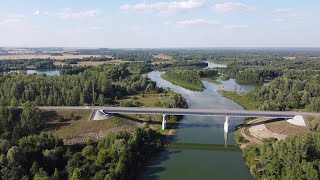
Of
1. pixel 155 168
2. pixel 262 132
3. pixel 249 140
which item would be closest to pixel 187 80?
pixel 262 132

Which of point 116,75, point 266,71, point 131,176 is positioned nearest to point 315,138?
point 131,176

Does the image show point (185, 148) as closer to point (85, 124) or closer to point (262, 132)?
point (262, 132)

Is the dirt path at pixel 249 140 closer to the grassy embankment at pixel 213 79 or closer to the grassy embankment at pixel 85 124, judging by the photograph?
the grassy embankment at pixel 85 124

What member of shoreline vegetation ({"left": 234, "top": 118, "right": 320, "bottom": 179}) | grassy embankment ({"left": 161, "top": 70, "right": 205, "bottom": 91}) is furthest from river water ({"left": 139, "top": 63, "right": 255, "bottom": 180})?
grassy embankment ({"left": 161, "top": 70, "right": 205, "bottom": 91})

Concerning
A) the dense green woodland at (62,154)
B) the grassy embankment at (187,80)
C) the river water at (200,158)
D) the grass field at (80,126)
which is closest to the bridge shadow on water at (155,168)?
the river water at (200,158)

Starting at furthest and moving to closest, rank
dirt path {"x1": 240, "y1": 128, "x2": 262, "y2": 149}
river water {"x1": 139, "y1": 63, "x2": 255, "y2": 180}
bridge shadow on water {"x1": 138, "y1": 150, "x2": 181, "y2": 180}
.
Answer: dirt path {"x1": 240, "y1": 128, "x2": 262, "y2": 149} → river water {"x1": 139, "y1": 63, "x2": 255, "y2": 180} → bridge shadow on water {"x1": 138, "y1": 150, "x2": 181, "y2": 180}

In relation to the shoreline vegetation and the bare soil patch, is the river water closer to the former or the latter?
the shoreline vegetation
